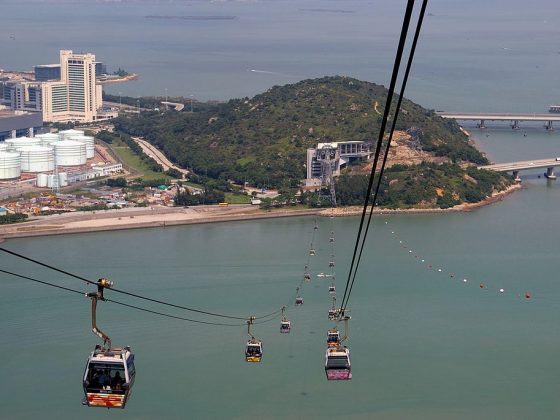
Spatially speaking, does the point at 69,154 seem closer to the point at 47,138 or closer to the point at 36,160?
the point at 36,160

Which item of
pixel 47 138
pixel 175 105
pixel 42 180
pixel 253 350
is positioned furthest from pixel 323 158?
pixel 253 350

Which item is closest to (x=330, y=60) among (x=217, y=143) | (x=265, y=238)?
Result: (x=217, y=143)

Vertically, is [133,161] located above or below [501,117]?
below

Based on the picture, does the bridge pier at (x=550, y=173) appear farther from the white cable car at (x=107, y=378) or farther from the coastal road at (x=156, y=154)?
the white cable car at (x=107, y=378)

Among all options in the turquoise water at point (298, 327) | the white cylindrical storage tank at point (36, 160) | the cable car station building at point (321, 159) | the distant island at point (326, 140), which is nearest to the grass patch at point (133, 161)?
the distant island at point (326, 140)

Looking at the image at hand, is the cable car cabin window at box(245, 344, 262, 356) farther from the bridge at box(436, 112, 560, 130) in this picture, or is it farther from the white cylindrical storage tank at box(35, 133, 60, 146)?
the bridge at box(436, 112, 560, 130)

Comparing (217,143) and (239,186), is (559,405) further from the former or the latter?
(217,143)
